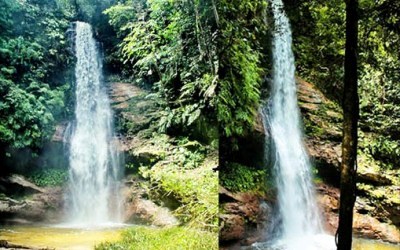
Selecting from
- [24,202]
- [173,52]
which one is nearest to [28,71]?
[24,202]

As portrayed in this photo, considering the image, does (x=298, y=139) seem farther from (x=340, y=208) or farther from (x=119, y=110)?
(x=119, y=110)

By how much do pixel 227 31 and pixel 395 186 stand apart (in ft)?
5.85

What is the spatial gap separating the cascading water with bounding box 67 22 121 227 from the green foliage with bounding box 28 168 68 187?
9cm

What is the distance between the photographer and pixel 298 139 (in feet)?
Answer: 10.2

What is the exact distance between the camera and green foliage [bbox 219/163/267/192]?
324cm

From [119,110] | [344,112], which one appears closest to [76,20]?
[119,110]

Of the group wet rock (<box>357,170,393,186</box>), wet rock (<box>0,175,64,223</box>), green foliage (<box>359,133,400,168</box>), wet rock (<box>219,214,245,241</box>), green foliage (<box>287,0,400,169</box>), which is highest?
green foliage (<box>287,0,400,169</box>)

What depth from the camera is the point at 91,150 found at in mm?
3920

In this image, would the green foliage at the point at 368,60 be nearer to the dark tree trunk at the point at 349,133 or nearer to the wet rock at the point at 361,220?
the dark tree trunk at the point at 349,133

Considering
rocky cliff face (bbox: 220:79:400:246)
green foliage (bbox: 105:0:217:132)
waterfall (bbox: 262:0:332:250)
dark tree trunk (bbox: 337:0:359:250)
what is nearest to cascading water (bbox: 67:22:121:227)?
green foliage (bbox: 105:0:217:132)

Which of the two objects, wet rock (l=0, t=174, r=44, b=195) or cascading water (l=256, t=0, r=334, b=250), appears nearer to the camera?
cascading water (l=256, t=0, r=334, b=250)

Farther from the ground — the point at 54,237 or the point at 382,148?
the point at 382,148

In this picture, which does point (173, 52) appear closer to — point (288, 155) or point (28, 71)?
point (28, 71)

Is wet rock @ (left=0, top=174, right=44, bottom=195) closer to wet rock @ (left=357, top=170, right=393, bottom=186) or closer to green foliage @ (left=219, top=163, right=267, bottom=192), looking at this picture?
green foliage @ (left=219, top=163, right=267, bottom=192)
